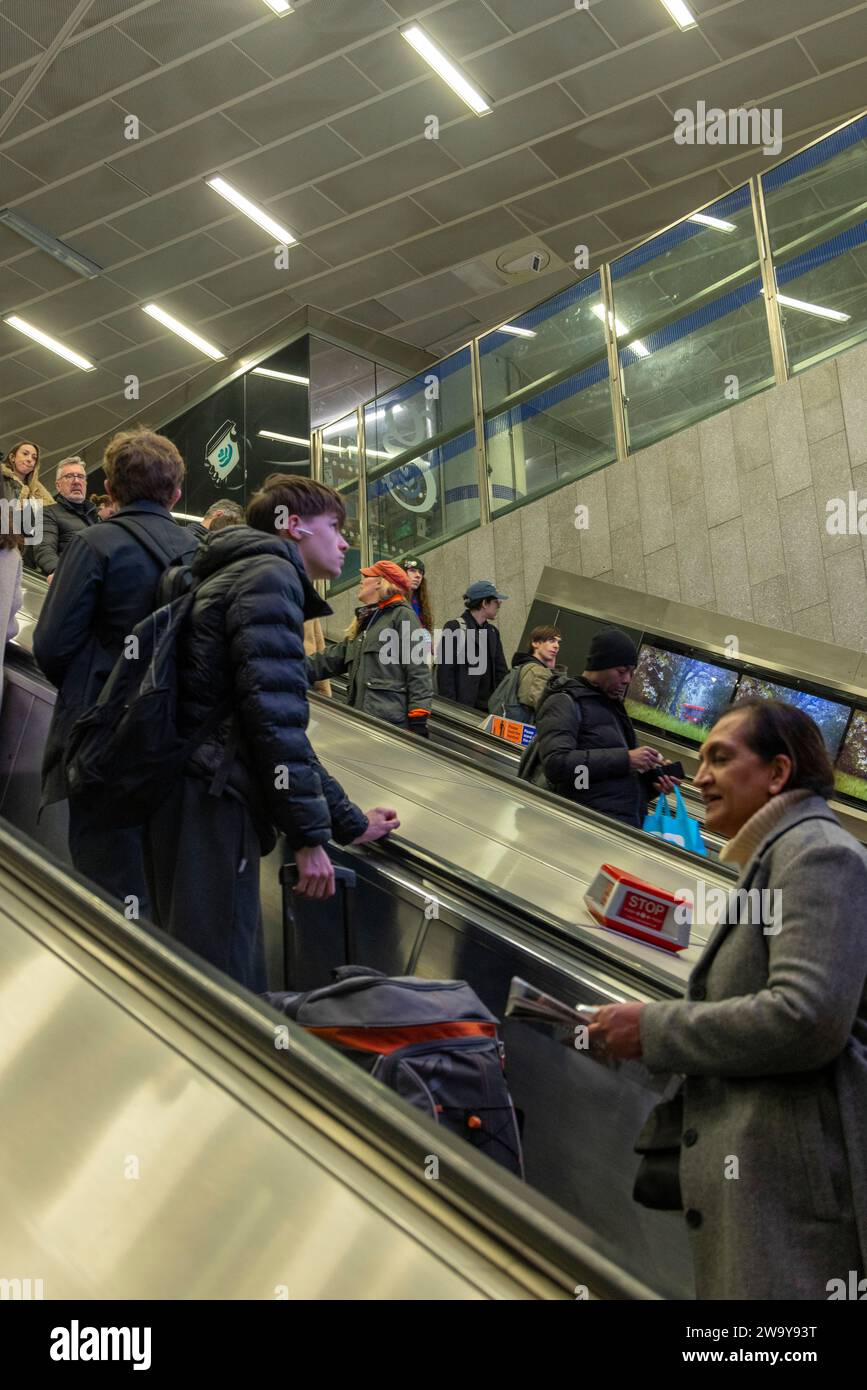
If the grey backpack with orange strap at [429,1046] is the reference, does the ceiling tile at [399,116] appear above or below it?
above

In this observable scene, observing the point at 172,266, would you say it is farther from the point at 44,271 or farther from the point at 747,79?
the point at 747,79

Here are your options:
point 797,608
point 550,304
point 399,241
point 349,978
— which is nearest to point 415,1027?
point 349,978

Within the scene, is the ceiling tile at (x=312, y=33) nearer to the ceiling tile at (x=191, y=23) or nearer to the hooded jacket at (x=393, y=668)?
the ceiling tile at (x=191, y=23)

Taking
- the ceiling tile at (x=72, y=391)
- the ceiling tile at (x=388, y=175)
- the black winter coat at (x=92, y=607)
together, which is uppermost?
the ceiling tile at (x=388, y=175)

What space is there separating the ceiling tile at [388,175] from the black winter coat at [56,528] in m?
9.60

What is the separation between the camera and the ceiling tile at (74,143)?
1562 cm

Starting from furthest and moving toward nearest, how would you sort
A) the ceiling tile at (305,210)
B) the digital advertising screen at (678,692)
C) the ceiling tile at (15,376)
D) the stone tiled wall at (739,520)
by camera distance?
the ceiling tile at (15,376) < the ceiling tile at (305,210) < the stone tiled wall at (739,520) < the digital advertising screen at (678,692)


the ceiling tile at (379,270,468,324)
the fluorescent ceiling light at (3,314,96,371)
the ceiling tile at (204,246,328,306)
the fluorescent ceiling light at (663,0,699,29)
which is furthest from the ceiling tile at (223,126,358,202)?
the fluorescent ceiling light at (3,314,96,371)

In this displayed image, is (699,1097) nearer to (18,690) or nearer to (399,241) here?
(18,690)

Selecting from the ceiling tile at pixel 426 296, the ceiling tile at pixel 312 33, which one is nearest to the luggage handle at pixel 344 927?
the ceiling tile at pixel 312 33

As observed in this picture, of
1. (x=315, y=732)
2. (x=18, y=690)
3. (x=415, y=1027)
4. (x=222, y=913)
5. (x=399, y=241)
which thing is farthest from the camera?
(x=399, y=241)

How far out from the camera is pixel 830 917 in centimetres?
221

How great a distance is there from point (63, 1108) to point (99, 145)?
53.3ft

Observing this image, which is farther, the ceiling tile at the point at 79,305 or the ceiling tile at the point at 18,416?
the ceiling tile at the point at 18,416
